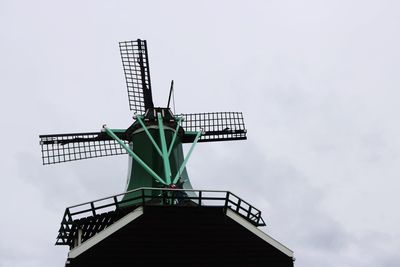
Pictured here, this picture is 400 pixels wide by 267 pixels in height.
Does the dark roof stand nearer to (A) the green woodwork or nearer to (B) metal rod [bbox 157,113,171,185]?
(B) metal rod [bbox 157,113,171,185]

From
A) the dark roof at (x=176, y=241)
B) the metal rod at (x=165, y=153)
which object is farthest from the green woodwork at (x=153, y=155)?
the dark roof at (x=176, y=241)

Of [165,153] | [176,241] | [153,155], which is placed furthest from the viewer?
[153,155]

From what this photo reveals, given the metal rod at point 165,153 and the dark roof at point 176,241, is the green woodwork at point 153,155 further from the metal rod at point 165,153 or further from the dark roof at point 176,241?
the dark roof at point 176,241

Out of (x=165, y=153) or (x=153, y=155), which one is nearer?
(x=165, y=153)

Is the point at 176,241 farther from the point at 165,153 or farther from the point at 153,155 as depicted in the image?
the point at 153,155

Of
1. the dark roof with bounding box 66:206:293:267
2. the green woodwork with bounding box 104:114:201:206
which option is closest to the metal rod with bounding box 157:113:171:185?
the green woodwork with bounding box 104:114:201:206

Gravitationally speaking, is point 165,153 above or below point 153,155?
below

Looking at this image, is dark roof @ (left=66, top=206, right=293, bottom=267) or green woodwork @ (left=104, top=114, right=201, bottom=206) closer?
dark roof @ (left=66, top=206, right=293, bottom=267)

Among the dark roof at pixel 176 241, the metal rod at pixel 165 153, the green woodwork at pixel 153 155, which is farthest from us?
the green woodwork at pixel 153 155

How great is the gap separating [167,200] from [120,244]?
2299 mm

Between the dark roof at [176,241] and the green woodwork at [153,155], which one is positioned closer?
the dark roof at [176,241]

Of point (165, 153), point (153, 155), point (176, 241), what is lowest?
point (176, 241)

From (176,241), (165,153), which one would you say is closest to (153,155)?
(165,153)

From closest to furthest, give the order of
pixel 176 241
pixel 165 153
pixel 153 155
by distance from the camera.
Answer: pixel 176 241 → pixel 165 153 → pixel 153 155
